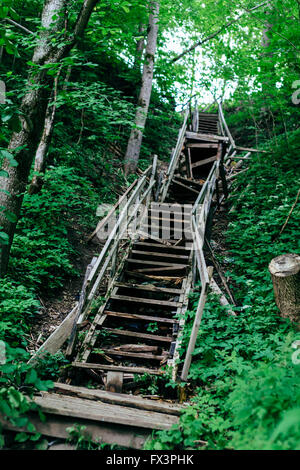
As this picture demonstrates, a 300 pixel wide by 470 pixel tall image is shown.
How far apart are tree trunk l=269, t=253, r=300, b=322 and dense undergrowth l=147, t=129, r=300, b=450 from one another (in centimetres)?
18

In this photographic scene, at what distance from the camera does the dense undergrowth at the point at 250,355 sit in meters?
2.28

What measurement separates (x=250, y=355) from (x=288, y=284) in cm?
120

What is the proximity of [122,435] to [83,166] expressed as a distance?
810 cm

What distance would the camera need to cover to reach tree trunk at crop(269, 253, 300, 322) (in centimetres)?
449

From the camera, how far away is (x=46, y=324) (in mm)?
5188

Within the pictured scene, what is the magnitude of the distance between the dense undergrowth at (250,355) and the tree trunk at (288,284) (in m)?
0.18

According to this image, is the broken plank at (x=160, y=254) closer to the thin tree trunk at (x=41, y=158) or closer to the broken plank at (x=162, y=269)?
the broken plank at (x=162, y=269)

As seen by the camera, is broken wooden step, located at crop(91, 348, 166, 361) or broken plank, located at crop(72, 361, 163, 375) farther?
broken wooden step, located at crop(91, 348, 166, 361)

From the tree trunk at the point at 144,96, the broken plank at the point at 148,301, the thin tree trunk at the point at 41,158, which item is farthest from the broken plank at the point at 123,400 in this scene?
the tree trunk at the point at 144,96

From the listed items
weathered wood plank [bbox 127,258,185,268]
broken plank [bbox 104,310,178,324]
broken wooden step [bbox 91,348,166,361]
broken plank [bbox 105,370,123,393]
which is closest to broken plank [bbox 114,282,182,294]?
broken plank [bbox 104,310,178,324]

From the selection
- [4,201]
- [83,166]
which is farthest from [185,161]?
[4,201]

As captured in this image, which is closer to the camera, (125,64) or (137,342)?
(137,342)

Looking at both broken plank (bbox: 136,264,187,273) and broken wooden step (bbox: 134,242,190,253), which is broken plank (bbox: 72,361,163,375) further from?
broken wooden step (bbox: 134,242,190,253)
